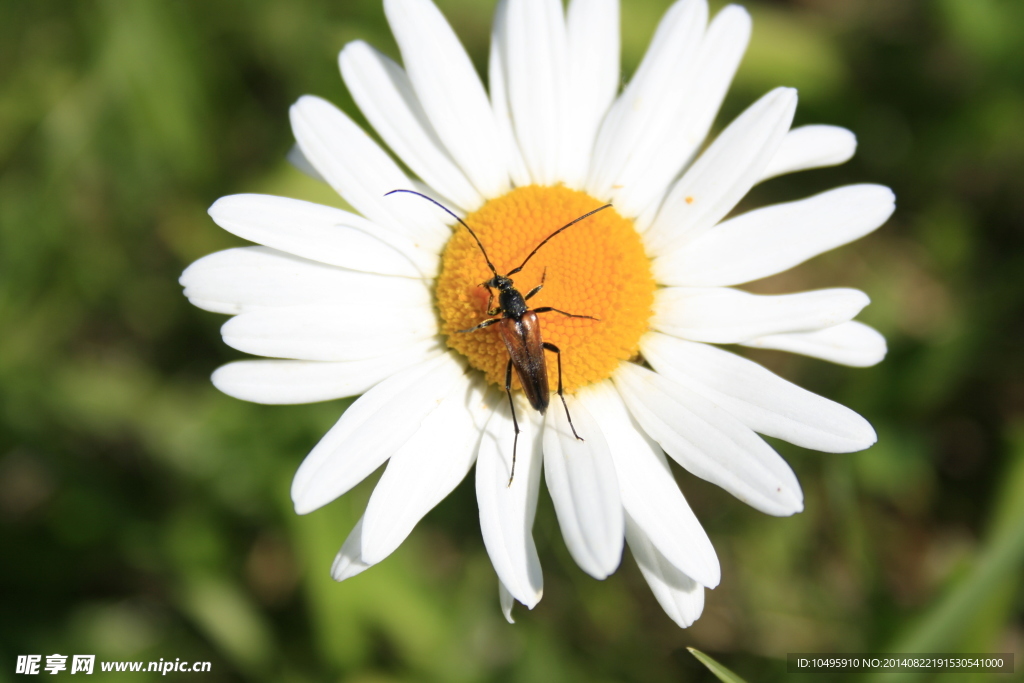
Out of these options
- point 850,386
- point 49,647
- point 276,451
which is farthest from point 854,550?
point 49,647

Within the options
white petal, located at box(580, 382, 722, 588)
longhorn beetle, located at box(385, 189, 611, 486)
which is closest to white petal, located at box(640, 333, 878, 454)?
white petal, located at box(580, 382, 722, 588)

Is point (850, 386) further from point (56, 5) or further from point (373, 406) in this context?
point (56, 5)

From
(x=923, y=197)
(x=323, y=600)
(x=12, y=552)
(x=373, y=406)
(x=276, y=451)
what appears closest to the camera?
(x=373, y=406)

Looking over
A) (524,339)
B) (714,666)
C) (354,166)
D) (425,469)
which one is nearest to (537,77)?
(354,166)

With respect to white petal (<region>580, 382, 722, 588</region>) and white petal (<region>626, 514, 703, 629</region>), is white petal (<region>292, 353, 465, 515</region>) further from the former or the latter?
white petal (<region>626, 514, 703, 629</region>)

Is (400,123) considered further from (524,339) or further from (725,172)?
(725,172)

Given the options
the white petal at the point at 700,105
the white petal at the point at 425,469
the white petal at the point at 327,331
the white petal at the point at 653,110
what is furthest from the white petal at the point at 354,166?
the white petal at the point at 700,105
